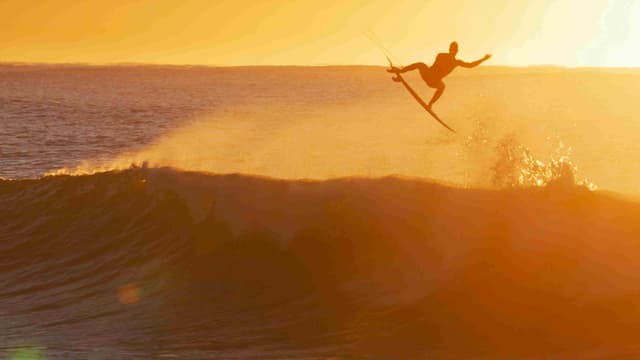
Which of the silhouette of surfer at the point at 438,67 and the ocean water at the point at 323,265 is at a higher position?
the silhouette of surfer at the point at 438,67

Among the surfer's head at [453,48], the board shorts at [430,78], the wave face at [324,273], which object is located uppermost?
the surfer's head at [453,48]

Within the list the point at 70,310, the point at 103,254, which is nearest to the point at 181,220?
the point at 103,254

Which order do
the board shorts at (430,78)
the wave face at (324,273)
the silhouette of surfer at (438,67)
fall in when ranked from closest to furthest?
1. the wave face at (324,273)
2. the silhouette of surfer at (438,67)
3. the board shorts at (430,78)

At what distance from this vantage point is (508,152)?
2678 centimetres

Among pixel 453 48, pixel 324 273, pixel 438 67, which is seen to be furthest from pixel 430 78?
pixel 324 273

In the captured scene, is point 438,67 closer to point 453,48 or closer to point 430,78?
point 430,78

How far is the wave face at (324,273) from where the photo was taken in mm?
17750

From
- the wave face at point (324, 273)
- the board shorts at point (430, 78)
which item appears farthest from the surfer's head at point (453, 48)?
the wave face at point (324, 273)

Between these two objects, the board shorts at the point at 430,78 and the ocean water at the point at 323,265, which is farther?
the board shorts at the point at 430,78

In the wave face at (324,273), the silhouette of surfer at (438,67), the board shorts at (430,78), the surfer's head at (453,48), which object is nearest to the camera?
the wave face at (324,273)

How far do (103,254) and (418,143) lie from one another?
40604 mm

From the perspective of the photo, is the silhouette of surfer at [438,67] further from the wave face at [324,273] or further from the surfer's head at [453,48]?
the wave face at [324,273]

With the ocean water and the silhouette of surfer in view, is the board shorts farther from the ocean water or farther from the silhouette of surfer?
the ocean water

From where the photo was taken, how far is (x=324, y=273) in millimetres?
21719
